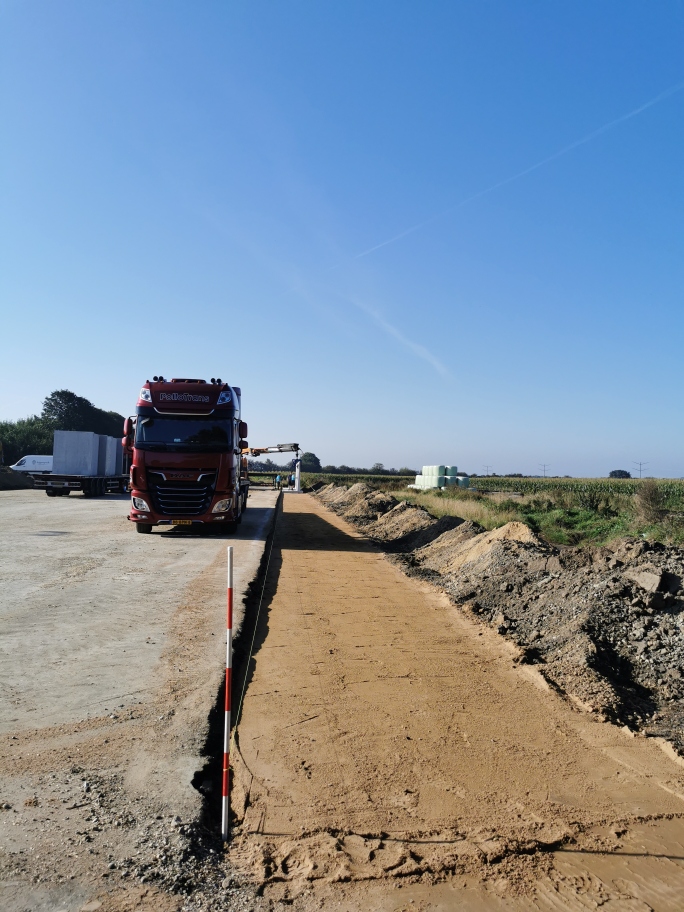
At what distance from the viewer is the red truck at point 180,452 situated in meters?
18.5

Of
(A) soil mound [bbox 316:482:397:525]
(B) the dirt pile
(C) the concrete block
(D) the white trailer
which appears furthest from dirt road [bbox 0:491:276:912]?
(D) the white trailer

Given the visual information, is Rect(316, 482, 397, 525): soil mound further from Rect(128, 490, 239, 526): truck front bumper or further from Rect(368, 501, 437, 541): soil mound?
Rect(128, 490, 239, 526): truck front bumper

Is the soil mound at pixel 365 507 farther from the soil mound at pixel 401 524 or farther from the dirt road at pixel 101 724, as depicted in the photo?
the dirt road at pixel 101 724

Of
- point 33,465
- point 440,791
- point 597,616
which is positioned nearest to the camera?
point 440,791

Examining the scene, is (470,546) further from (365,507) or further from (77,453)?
(77,453)

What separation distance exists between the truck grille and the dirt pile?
6.88 meters

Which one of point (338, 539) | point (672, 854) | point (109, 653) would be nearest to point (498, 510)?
point (338, 539)

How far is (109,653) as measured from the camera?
7.53 m

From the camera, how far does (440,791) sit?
4727 mm

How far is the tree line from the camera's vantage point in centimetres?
6756

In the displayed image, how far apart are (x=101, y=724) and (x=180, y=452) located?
13.3 meters

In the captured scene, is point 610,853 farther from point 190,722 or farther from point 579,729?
point 190,722

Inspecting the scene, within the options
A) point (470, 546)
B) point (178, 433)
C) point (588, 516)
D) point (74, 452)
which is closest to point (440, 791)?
point (470, 546)

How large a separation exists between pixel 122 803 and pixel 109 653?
337cm
